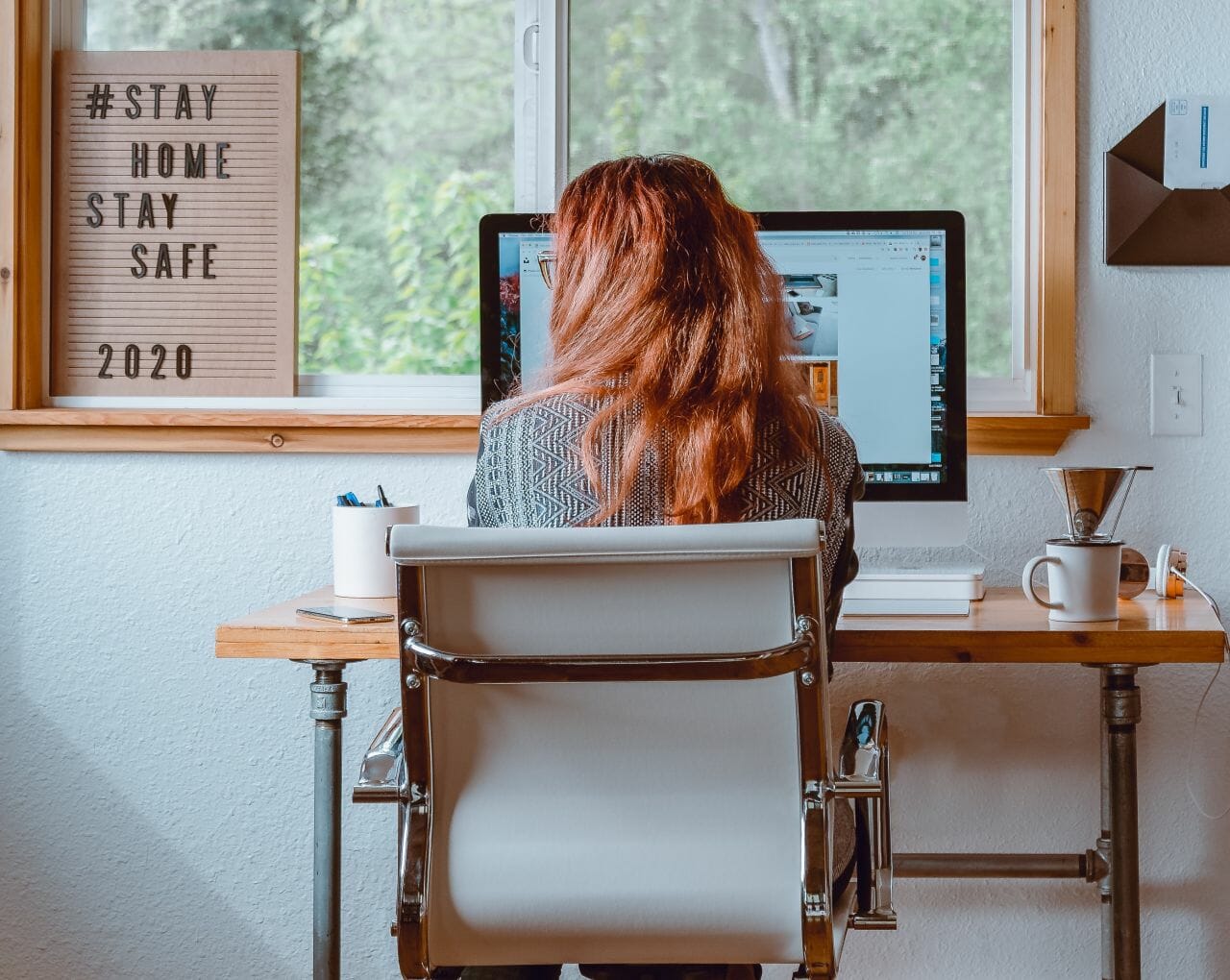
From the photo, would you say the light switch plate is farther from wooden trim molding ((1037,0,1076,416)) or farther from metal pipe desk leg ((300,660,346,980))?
metal pipe desk leg ((300,660,346,980))

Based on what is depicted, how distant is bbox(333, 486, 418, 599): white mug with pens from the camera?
1.39 metres

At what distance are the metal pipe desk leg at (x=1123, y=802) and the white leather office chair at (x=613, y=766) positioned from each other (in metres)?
0.60

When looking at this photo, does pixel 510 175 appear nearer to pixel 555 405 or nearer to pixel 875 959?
pixel 555 405

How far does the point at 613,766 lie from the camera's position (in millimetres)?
926

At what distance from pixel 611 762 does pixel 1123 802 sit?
0.78 m

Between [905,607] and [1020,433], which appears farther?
[1020,433]

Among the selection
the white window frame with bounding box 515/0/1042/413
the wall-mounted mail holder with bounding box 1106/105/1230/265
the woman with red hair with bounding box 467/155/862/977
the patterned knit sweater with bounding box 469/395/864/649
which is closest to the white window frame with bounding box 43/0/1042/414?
the white window frame with bounding box 515/0/1042/413

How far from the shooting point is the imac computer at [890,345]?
57.5 inches

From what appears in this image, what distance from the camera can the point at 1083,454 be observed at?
1730 millimetres

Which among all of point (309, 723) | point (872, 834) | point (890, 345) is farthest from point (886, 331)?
point (309, 723)

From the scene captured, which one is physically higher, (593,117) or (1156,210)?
(593,117)

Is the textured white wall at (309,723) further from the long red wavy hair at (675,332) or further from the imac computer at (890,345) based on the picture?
the long red wavy hair at (675,332)

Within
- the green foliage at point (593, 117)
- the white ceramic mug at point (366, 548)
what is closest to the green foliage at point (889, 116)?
the green foliage at point (593, 117)

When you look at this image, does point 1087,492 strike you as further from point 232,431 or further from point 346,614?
point 232,431
